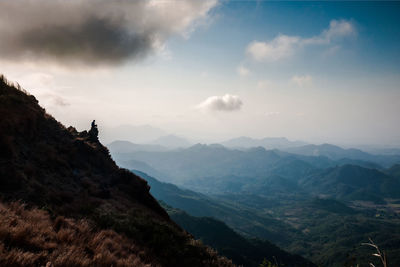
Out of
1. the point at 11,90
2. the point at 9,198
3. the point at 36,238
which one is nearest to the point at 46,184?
the point at 9,198

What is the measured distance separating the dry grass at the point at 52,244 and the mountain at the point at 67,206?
0.03 metres

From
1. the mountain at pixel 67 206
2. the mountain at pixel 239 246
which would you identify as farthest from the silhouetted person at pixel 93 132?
the mountain at pixel 239 246

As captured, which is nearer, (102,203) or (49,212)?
(49,212)

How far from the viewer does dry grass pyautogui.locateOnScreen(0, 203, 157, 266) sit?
19.7ft

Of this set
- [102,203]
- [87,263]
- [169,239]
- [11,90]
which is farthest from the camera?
[11,90]

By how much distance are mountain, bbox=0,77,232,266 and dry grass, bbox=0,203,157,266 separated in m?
0.03

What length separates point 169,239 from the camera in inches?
522

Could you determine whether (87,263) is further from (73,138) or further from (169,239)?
(73,138)

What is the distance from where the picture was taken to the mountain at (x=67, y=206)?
718cm

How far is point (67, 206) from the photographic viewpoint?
1274 cm

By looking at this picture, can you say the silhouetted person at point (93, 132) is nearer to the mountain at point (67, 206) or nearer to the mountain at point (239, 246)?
the mountain at point (67, 206)

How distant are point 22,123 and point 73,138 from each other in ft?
18.8

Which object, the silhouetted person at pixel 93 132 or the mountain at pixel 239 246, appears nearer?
the silhouetted person at pixel 93 132

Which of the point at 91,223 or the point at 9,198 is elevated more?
the point at 9,198
